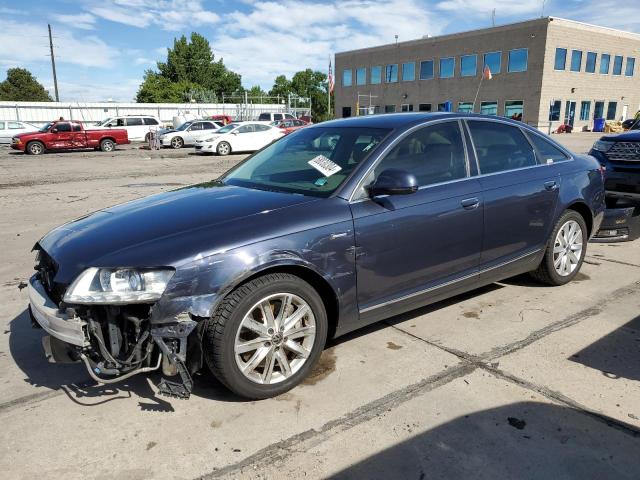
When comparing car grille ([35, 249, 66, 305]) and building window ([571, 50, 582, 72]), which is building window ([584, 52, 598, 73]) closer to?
building window ([571, 50, 582, 72])

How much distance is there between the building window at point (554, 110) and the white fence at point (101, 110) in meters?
22.2

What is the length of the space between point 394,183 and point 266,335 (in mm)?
1243

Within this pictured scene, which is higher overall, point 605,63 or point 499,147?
point 605,63

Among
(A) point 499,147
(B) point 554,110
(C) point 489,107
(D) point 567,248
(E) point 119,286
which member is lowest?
(D) point 567,248

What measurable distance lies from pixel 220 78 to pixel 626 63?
5875 centimetres

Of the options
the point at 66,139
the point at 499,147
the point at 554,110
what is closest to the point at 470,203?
the point at 499,147

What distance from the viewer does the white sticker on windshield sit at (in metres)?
3.58

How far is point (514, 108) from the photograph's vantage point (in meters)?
42.4

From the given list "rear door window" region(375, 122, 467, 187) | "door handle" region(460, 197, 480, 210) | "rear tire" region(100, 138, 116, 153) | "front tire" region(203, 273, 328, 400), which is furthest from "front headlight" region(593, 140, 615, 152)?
"rear tire" region(100, 138, 116, 153)

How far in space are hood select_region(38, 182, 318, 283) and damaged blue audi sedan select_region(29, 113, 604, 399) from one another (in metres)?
0.01

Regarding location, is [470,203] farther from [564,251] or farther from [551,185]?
[564,251]

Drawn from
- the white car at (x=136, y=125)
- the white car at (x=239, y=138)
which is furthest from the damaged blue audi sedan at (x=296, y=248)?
the white car at (x=136, y=125)

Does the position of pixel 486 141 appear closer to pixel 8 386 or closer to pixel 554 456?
pixel 554 456

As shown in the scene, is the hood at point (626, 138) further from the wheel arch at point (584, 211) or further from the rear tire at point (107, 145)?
the rear tire at point (107, 145)
